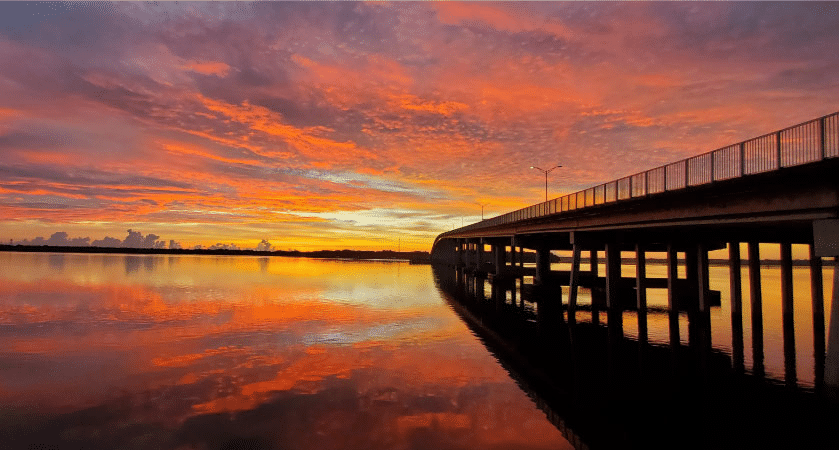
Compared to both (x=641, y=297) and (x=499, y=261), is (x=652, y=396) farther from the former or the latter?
(x=499, y=261)

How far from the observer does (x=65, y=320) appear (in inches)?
1436

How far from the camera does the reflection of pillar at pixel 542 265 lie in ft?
197

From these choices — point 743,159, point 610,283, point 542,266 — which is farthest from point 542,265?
point 743,159

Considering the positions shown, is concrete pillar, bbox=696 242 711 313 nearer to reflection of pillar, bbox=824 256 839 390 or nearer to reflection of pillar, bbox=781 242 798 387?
reflection of pillar, bbox=781 242 798 387

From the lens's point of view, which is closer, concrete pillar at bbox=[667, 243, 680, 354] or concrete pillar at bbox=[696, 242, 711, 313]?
concrete pillar at bbox=[667, 243, 680, 354]

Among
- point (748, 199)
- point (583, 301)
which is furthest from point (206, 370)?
point (583, 301)

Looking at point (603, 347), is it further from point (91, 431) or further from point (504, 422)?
point (91, 431)

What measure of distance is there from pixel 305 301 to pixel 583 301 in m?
30.3

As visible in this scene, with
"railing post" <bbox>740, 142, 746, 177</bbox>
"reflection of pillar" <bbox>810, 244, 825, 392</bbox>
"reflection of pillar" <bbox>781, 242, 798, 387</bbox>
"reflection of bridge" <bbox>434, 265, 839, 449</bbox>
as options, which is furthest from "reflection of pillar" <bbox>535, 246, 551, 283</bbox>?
"railing post" <bbox>740, 142, 746, 177</bbox>

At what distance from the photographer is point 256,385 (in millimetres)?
19078

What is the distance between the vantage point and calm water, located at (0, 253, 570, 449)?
13930 millimetres

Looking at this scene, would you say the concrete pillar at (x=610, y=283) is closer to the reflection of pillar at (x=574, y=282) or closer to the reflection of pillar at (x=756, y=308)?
the reflection of pillar at (x=574, y=282)

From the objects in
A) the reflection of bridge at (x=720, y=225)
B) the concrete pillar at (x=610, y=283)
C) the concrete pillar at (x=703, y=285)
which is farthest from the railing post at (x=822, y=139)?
the concrete pillar at (x=610, y=283)

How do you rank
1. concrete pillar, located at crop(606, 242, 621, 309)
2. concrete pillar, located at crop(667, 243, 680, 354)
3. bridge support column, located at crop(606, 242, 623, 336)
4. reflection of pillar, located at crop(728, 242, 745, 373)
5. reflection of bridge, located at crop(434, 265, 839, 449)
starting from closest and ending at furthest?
reflection of bridge, located at crop(434, 265, 839, 449) < reflection of pillar, located at crop(728, 242, 745, 373) < bridge support column, located at crop(606, 242, 623, 336) < concrete pillar, located at crop(667, 243, 680, 354) < concrete pillar, located at crop(606, 242, 621, 309)
